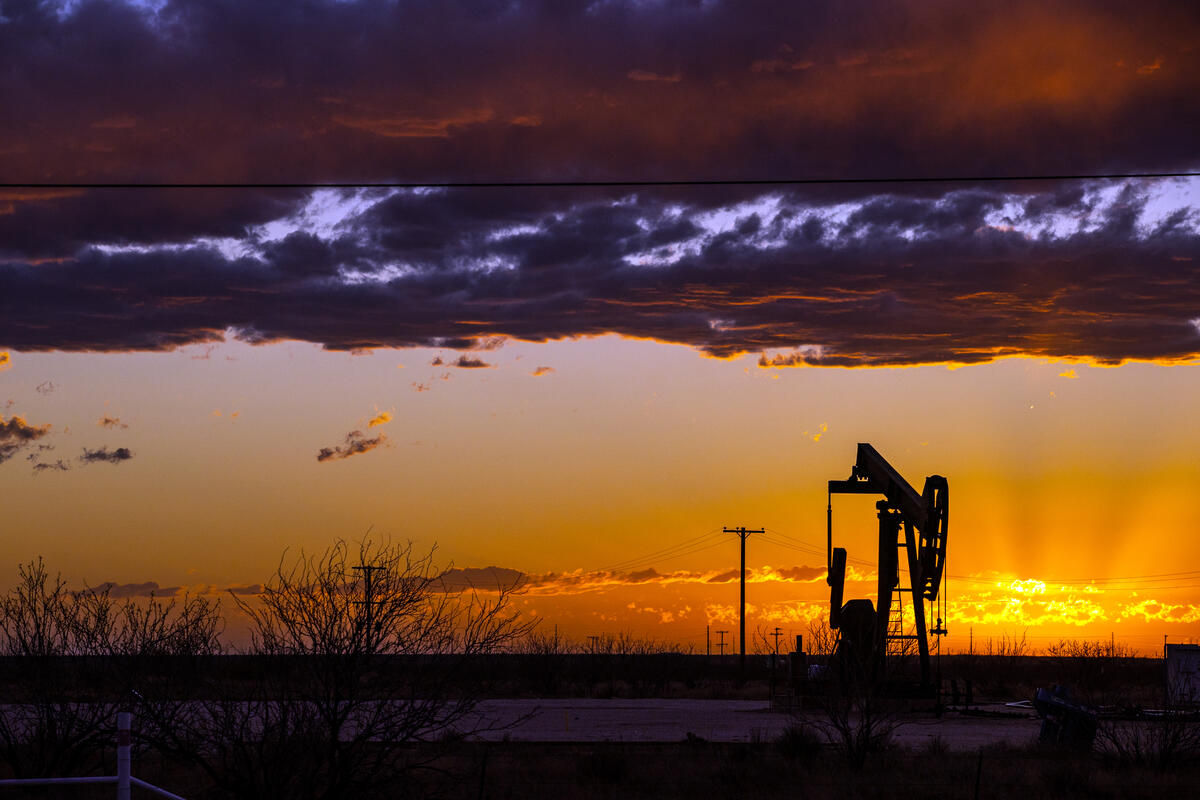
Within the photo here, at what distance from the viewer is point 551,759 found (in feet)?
85.1

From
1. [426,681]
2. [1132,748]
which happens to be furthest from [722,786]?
[1132,748]

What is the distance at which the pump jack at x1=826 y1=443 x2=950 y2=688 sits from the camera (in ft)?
116

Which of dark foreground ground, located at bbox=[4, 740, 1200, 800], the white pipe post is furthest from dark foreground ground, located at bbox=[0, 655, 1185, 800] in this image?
the white pipe post

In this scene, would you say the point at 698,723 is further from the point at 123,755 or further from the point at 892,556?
the point at 123,755

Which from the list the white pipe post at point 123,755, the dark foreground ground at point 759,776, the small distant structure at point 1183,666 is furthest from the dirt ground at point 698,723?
the white pipe post at point 123,755

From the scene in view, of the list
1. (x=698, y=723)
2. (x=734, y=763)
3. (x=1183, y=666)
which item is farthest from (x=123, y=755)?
(x=1183, y=666)

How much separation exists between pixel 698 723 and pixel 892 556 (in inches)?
292

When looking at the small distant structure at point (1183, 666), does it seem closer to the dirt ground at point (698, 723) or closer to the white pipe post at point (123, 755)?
the dirt ground at point (698, 723)

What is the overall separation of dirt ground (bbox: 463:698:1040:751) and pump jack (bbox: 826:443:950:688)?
95.1 inches

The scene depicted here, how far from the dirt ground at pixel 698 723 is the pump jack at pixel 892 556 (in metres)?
2.41

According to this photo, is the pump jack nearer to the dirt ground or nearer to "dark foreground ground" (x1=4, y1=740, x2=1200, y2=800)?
the dirt ground

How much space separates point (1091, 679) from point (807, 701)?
32.2 meters

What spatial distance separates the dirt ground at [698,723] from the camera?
32.2 meters

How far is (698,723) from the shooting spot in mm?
38156
